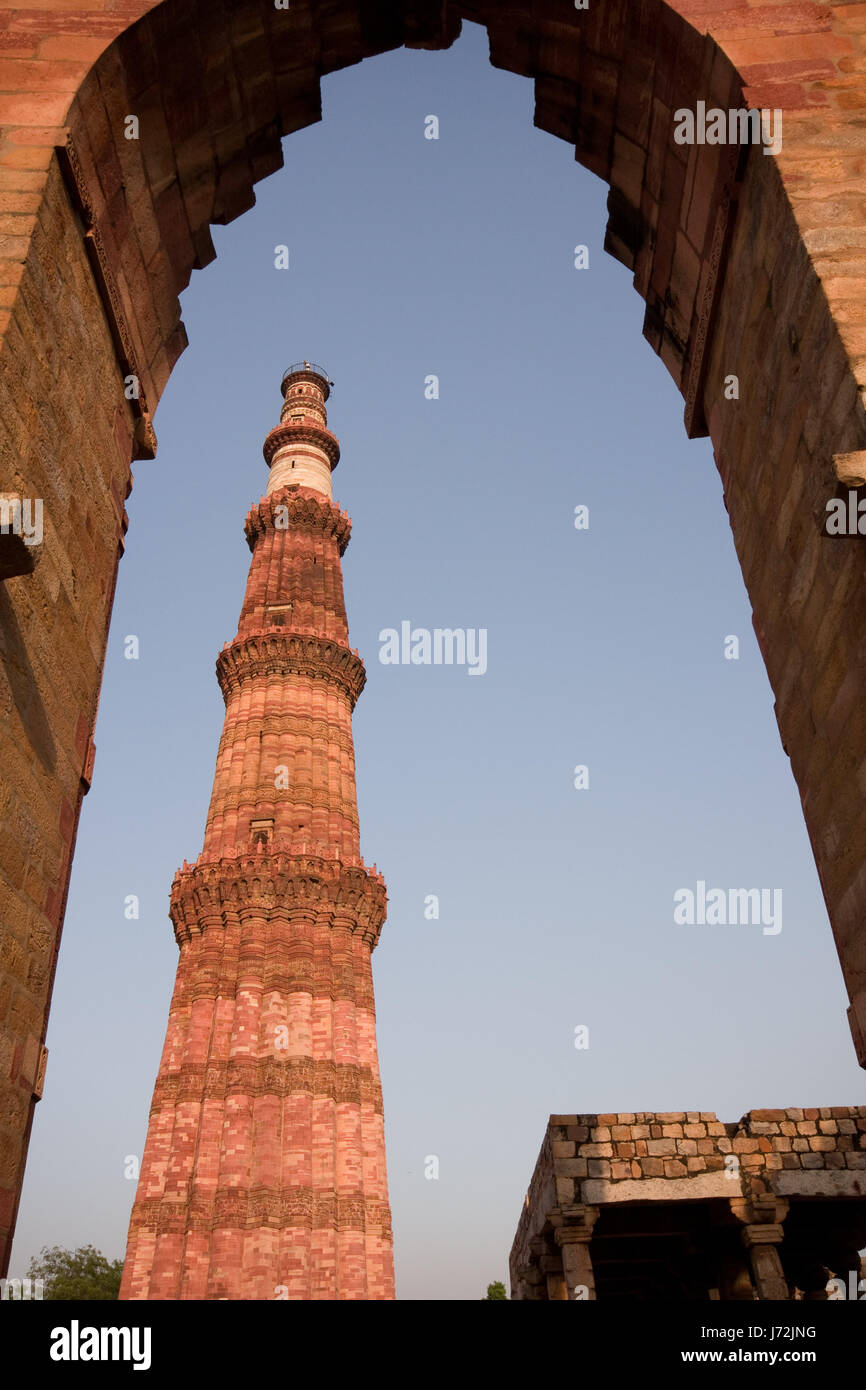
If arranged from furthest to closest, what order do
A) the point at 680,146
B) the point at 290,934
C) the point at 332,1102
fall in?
the point at 290,934 < the point at 332,1102 < the point at 680,146

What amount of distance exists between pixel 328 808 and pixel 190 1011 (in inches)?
200

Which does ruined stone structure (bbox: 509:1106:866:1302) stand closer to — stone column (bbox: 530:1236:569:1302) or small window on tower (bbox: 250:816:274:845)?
stone column (bbox: 530:1236:569:1302)

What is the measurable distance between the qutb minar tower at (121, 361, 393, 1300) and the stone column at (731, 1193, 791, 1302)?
8.25 metres

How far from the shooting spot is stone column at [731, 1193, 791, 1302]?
34.8ft

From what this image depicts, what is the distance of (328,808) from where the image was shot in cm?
2188

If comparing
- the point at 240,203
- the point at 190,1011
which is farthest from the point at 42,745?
the point at 190,1011

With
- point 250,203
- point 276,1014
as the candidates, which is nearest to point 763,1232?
point 276,1014

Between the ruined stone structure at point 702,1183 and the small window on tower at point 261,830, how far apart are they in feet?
34.4

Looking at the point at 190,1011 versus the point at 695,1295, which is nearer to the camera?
the point at 695,1295
